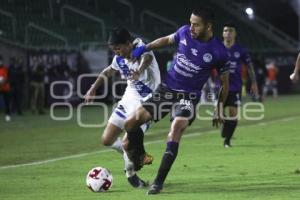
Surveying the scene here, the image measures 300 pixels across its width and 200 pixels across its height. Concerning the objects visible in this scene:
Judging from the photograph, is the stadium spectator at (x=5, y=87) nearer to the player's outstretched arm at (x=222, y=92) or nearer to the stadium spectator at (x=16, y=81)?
the stadium spectator at (x=16, y=81)

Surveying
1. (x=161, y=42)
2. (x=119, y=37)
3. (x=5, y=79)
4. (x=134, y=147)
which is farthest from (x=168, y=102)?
(x=5, y=79)

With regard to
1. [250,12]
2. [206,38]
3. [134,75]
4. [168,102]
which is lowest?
[250,12]

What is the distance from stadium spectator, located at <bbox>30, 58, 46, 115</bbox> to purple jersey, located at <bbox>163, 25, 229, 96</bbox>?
21.3 metres

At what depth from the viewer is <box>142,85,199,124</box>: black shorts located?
10.9 metres

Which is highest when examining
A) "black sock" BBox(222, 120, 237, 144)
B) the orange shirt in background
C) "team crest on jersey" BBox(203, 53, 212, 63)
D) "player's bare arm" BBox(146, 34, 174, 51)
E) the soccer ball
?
"player's bare arm" BBox(146, 34, 174, 51)

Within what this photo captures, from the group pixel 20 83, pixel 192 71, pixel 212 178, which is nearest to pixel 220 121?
pixel 212 178

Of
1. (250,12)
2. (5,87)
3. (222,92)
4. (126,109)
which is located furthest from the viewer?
(250,12)

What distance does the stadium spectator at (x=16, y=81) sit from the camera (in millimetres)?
31594

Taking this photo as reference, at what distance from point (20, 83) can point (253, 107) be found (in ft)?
32.2

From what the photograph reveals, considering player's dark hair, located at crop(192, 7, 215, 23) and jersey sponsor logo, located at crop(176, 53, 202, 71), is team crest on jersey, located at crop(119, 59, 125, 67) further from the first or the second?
player's dark hair, located at crop(192, 7, 215, 23)

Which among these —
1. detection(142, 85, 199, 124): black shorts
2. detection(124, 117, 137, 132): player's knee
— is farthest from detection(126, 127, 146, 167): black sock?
→ detection(142, 85, 199, 124): black shorts

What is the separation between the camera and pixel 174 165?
14148 mm

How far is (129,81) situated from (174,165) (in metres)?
2.55

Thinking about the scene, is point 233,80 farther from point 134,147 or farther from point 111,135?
point 134,147
